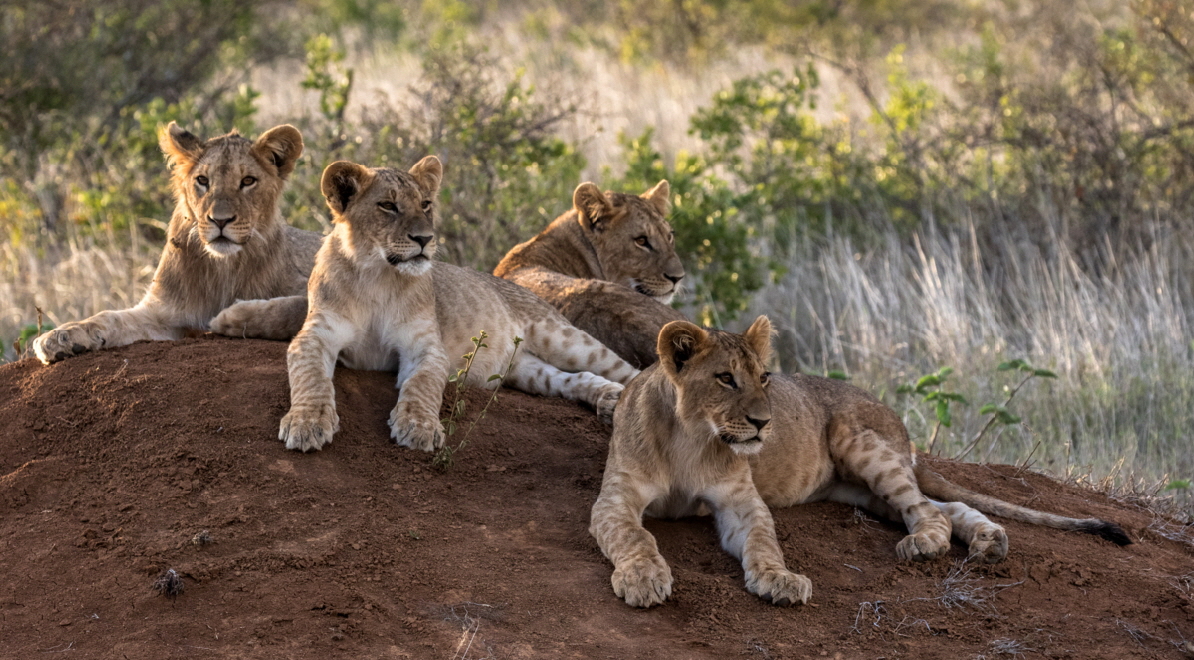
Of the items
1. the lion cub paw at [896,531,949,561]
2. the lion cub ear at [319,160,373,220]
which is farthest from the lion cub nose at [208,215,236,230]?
the lion cub paw at [896,531,949,561]

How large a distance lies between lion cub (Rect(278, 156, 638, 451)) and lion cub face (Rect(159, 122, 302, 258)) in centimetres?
42

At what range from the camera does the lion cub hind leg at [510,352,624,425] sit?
5.65 meters

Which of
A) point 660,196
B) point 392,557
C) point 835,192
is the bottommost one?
point 392,557

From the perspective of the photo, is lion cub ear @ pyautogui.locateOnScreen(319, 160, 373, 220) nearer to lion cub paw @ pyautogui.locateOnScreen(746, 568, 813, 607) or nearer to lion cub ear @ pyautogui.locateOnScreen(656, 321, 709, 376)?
lion cub ear @ pyautogui.locateOnScreen(656, 321, 709, 376)

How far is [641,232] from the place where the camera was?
288 inches

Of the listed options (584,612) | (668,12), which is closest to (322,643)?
(584,612)

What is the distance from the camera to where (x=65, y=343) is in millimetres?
5332

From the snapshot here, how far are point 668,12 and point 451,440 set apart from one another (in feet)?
47.8

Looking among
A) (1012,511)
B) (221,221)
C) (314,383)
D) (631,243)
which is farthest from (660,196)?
(314,383)

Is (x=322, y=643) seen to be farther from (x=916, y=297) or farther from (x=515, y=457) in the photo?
(x=916, y=297)

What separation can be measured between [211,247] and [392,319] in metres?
0.89

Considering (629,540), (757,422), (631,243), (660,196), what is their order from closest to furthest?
(629,540)
(757,422)
(631,243)
(660,196)

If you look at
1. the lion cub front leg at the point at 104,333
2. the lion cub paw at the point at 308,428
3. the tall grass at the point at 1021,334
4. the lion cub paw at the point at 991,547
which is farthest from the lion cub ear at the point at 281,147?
the tall grass at the point at 1021,334

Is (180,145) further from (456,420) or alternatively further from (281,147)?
(456,420)
